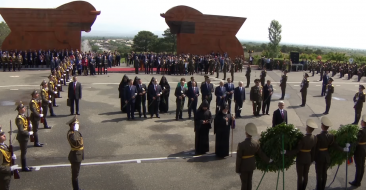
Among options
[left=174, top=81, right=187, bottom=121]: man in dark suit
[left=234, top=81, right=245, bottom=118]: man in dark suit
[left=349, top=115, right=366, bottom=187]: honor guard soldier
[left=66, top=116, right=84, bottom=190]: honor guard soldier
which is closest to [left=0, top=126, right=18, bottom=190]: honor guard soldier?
[left=66, top=116, right=84, bottom=190]: honor guard soldier

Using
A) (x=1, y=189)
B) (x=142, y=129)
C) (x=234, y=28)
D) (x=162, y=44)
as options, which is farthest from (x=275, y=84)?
(x=162, y=44)

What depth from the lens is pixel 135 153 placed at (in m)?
9.33

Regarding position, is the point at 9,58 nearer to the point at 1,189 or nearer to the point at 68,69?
the point at 68,69

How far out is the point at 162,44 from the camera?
61781mm

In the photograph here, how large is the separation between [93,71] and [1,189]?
733 inches

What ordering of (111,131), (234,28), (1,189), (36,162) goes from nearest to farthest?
1. (1,189)
2. (36,162)
3. (111,131)
4. (234,28)

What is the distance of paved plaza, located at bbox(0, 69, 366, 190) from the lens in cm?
746

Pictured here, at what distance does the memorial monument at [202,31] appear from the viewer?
28.8 metres

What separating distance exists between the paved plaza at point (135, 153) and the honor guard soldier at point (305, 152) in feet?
2.25

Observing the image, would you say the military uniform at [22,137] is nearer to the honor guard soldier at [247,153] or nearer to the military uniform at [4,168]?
the military uniform at [4,168]

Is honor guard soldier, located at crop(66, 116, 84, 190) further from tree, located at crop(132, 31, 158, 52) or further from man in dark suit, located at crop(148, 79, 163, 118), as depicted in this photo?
tree, located at crop(132, 31, 158, 52)

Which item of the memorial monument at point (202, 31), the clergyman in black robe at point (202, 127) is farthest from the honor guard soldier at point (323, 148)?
the memorial monument at point (202, 31)

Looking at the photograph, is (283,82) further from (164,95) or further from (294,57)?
(294,57)

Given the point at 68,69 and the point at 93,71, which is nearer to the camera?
the point at 68,69
